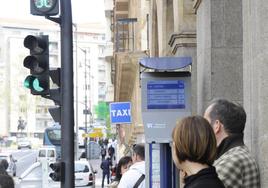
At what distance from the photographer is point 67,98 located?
10.5 m

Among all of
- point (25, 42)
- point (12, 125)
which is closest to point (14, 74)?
point (12, 125)

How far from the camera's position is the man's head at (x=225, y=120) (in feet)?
16.4

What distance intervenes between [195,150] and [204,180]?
0.57 feet

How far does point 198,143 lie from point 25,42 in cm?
664

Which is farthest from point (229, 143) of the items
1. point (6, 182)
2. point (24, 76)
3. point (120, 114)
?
point (24, 76)

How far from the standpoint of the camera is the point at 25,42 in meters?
10.1

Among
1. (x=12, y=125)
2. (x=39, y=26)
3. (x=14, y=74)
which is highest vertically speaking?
(x=39, y=26)

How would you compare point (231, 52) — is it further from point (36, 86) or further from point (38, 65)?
point (36, 86)

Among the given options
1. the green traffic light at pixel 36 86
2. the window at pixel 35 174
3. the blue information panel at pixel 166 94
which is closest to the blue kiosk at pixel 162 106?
the blue information panel at pixel 166 94

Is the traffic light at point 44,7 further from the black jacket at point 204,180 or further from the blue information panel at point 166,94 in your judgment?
the black jacket at point 204,180

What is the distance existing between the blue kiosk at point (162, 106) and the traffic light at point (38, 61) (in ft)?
7.45

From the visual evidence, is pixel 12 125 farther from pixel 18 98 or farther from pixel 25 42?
pixel 25 42

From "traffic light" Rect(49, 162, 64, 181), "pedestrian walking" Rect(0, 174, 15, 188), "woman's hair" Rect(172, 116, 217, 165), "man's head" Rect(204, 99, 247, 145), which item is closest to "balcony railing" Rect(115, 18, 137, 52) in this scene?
"traffic light" Rect(49, 162, 64, 181)

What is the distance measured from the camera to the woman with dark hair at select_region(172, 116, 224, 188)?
150 inches
